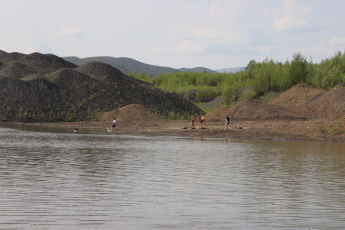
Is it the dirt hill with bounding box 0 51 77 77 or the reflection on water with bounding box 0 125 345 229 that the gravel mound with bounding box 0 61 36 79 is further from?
the reflection on water with bounding box 0 125 345 229

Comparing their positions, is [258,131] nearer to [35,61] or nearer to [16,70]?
[16,70]

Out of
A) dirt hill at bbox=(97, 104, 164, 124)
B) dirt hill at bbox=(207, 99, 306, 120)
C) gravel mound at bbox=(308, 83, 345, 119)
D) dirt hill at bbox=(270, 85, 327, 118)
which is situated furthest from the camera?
dirt hill at bbox=(270, 85, 327, 118)

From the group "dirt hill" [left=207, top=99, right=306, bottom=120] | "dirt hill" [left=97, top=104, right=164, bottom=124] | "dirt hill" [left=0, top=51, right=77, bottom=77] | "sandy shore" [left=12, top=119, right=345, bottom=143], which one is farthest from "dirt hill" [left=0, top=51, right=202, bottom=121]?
"sandy shore" [left=12, top=119, right=345, bottom=143]

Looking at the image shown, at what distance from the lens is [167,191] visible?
14359 mm

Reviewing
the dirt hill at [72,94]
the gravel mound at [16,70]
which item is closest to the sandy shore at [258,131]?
the dirt hill at [72,94]

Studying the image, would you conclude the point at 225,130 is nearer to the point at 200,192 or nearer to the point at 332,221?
the point at 200,192

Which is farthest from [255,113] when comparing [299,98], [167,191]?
[167,191]

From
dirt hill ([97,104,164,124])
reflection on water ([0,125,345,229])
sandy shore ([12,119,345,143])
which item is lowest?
reflection on water ([0,125,345,229])

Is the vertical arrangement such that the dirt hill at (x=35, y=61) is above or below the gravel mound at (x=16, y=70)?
above

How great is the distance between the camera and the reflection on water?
34.1 feet

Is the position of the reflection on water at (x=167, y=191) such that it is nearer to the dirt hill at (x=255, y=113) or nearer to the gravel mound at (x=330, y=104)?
the dirt hill at (x=255, y=113)

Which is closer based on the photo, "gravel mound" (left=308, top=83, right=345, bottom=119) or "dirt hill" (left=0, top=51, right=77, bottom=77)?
"gravel mound" (left=308, top=83, right=345, bottom=119)

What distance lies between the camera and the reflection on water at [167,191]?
10398mm

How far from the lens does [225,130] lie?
1805 inches
